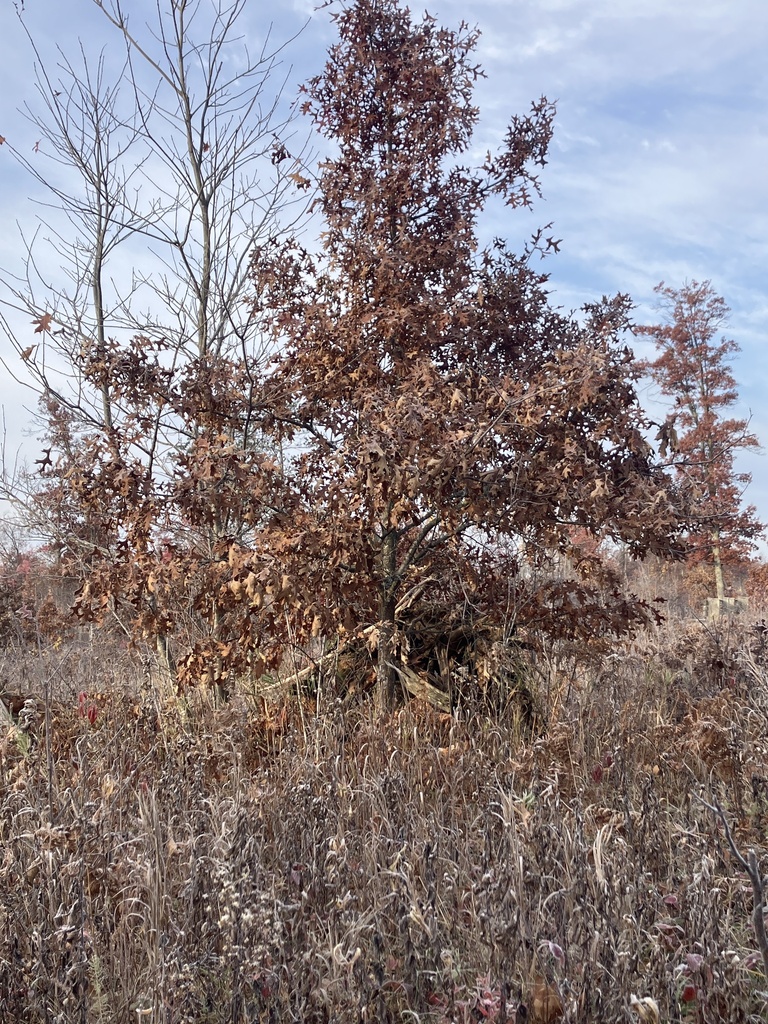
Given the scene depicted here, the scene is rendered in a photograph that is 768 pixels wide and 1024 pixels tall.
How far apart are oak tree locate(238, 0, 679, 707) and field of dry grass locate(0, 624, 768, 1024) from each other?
0.87 meters

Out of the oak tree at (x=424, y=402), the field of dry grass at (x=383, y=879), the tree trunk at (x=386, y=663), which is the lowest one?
the field of dry grass at (x=383, y=879)

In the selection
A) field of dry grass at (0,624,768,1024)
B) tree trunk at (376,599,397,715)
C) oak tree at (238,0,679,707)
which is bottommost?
field of dry grass at (0,624,768,1024)

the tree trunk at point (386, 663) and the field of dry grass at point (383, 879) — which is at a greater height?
the tree trunk at point (386, 663)

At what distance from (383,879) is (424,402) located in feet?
8.45

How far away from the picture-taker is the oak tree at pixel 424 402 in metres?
4.36

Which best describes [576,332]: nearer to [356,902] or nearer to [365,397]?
[365,397]

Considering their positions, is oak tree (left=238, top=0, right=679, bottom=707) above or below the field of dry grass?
above

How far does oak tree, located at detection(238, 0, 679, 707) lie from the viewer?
4355 millimetres

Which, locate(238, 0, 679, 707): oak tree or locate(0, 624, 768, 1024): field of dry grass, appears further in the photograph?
locate(238, 0, 679, 707): oak tree

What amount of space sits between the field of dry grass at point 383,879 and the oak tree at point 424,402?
0.87 m

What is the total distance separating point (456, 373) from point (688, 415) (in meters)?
19.0

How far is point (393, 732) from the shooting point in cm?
458

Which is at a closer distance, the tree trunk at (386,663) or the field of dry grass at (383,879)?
the field of dry grass at (383,879)

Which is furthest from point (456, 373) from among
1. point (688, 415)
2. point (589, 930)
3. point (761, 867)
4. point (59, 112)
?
point (688, 415)
